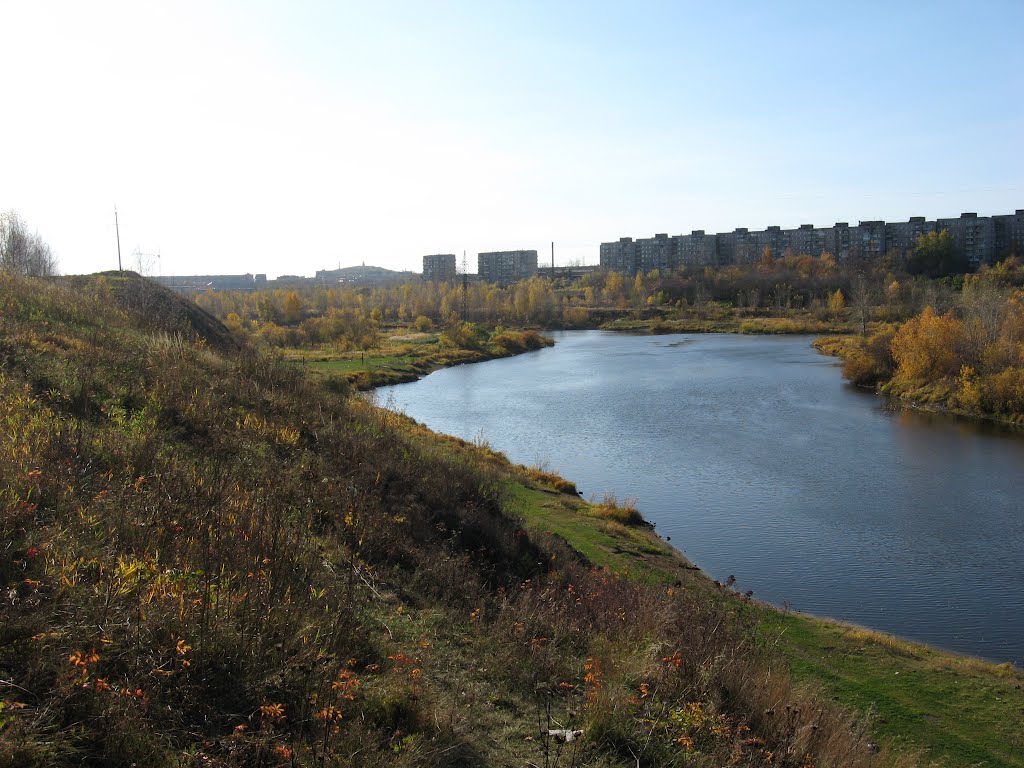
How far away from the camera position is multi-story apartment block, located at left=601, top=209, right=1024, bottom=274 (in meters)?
108

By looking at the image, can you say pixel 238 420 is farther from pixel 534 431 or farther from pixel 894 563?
pixel 534 431

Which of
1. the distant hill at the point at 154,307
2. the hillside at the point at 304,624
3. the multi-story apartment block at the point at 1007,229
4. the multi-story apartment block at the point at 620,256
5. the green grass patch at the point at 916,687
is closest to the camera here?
the hillside at the point at 304,624

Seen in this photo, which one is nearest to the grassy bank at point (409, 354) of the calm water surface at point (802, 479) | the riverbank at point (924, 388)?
the calm water surface at point (802, 479)

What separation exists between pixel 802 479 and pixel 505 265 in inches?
5742

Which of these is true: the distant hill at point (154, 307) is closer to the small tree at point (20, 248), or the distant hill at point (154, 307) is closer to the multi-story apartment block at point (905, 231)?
the small tree at point (20, 248)

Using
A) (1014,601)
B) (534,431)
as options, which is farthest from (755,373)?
(1014,601)

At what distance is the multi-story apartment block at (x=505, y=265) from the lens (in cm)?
16400

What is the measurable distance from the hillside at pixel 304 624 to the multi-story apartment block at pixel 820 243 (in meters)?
113

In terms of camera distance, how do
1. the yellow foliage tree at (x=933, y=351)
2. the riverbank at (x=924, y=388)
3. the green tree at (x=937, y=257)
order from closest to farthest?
the riverbank at (x=924, y=388) < the yellow foliage tree at (x=933, y=351) < the green tree at (x=937, y=257)

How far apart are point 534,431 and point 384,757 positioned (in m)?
25.8

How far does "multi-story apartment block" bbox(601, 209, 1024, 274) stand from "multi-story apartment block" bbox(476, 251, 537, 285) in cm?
1813

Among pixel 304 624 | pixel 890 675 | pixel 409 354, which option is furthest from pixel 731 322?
pixel 304 624

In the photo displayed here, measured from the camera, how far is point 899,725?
8617 mm

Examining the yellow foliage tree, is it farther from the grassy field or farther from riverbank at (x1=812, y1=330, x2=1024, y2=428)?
the grassy field
